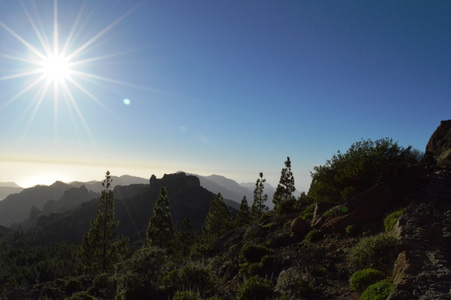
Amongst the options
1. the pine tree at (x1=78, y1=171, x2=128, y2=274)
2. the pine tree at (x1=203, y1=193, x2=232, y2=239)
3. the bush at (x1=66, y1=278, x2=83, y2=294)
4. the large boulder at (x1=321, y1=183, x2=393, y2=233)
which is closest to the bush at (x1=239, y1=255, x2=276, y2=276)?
the large boulder at (x1=321, y1=183, x2=393, y2=233)

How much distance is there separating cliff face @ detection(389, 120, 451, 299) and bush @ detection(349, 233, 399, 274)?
530mm

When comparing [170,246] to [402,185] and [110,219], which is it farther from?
[402,185]

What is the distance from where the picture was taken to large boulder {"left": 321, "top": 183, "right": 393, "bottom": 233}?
59.6 ft

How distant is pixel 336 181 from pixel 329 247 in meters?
9.36

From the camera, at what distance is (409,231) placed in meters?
12.8

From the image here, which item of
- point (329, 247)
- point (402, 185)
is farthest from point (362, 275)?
point (402, 185)

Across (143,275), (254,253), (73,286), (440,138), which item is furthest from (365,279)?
(440,138)

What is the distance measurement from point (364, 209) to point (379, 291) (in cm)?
989

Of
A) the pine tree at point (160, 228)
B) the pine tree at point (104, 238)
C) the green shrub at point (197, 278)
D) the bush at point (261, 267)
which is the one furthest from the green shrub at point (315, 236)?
the pine tree at point (104, 238)

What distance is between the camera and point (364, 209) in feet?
60.4

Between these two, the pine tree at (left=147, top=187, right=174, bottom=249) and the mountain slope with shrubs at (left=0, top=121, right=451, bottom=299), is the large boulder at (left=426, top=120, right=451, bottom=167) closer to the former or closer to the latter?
the mountain slope with shrubs at (left=0, top=121, right=451, bottom=299)

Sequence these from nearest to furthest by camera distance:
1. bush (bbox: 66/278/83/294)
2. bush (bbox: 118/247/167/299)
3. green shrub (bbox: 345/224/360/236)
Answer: bush (bbox: 118/247/167/299) < green shrub (bbox: 345/224/360/236) < bush (bbox: 66/278/83/294)

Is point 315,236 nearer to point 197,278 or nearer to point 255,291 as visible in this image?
point 255,291

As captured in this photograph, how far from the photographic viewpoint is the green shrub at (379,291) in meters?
9.26
